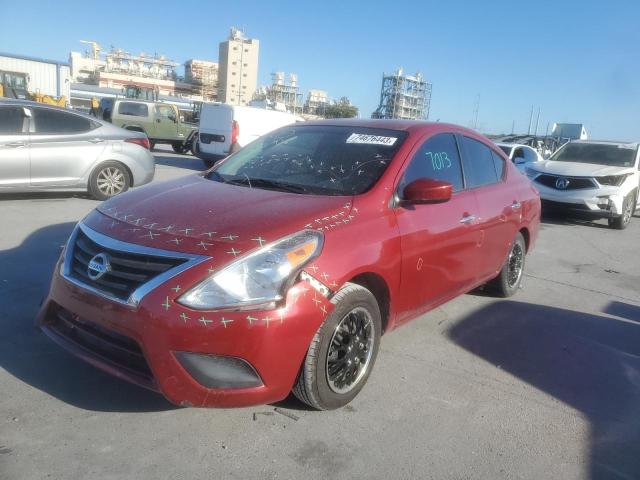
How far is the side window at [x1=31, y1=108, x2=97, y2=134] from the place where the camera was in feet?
26.0

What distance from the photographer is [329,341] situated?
2887 millimetres

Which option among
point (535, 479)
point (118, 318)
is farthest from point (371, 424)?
point (118, 318)

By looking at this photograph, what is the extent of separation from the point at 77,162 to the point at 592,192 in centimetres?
904

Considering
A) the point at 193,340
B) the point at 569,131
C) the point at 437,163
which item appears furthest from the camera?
the point at 569,131

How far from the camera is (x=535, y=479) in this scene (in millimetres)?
2664

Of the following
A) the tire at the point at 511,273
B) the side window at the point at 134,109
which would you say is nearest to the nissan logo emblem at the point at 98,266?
the tire at the point at 511,273

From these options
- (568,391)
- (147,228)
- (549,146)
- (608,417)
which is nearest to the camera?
(147,228)

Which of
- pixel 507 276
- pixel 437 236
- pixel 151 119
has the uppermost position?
pixel 151 119

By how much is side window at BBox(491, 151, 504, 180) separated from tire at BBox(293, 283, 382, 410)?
7.97 ft

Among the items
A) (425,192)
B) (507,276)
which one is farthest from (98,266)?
(507,276)

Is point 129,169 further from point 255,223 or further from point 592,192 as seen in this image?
point 592,192

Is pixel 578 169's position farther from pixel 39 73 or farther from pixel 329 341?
pixel 39 73

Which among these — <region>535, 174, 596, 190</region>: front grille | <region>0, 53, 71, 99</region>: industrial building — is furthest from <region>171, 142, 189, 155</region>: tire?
<region>0, 53, 71, 99</region>: industrial building

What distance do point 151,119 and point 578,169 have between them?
14899 millimetres
